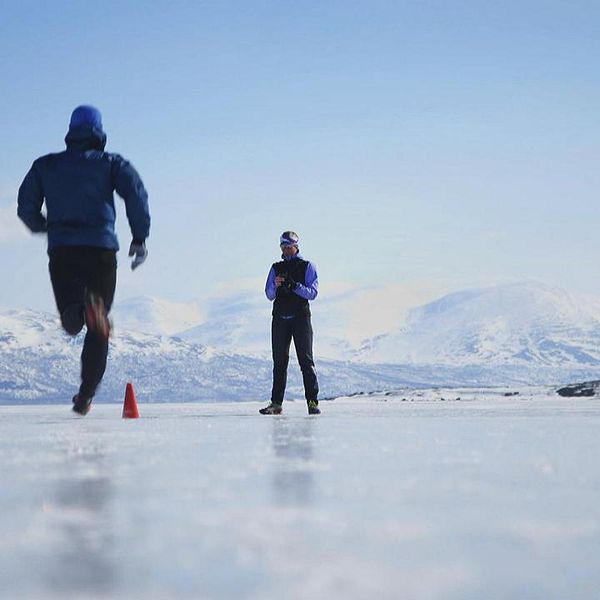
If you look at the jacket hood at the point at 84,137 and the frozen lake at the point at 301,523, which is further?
the jacket hood at the point at 84,137

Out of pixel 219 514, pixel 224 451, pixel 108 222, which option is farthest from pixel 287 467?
pixel 108 222

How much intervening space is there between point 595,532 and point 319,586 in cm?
78

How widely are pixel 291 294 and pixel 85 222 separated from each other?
241cm

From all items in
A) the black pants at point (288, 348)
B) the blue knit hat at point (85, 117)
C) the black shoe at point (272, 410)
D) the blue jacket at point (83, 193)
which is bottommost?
the black shoe at point (272, 410)

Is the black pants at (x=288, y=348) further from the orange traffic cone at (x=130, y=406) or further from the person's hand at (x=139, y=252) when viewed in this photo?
the person's hand at (x=139, y=252)

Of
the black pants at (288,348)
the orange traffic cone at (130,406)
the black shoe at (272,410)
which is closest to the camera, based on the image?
the orange traffic cone at (130,406)

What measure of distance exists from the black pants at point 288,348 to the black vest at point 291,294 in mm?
69

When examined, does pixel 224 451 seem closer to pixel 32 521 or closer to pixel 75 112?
pixel 32 521

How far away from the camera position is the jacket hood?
26.5ft

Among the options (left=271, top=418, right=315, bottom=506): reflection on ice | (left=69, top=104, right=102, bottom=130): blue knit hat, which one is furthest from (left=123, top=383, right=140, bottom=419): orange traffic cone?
(left=271, top=418, right=315, bottom=506): reflection on ice

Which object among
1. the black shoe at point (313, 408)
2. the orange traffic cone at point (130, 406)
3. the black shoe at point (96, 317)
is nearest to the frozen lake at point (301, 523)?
the black shoe at point (96, 317)

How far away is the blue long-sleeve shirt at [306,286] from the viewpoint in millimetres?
9406

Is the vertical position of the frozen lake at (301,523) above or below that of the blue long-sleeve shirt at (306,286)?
below

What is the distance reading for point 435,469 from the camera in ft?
11.3
